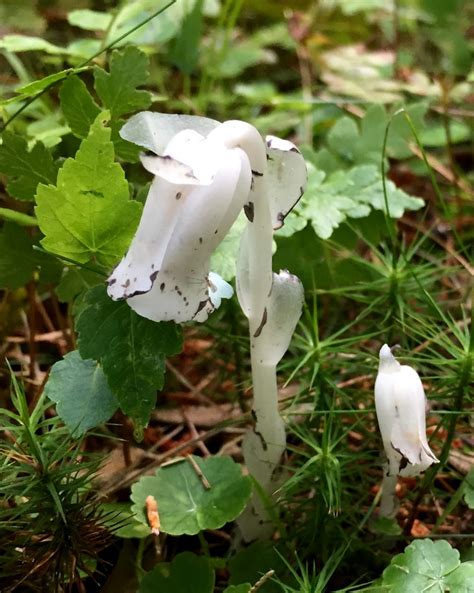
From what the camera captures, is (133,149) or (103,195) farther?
(133,149)

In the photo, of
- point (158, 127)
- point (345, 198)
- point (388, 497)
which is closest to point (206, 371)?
point (345, 198)

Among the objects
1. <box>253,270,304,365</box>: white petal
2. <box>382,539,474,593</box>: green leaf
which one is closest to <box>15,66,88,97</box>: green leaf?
<box>253,270,304,365</box>: white petal

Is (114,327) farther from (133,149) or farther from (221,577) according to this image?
(221,577)

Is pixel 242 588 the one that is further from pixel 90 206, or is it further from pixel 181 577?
pixel 90 206

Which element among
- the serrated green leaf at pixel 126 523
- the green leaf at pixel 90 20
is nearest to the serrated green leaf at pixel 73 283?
the serrated green leaf at pixel 126 523

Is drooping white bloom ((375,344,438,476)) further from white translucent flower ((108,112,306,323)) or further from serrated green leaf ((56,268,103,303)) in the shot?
serrated green leaf ((56,268,103,303))

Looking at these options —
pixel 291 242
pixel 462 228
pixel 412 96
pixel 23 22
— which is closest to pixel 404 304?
pixel 291 242
